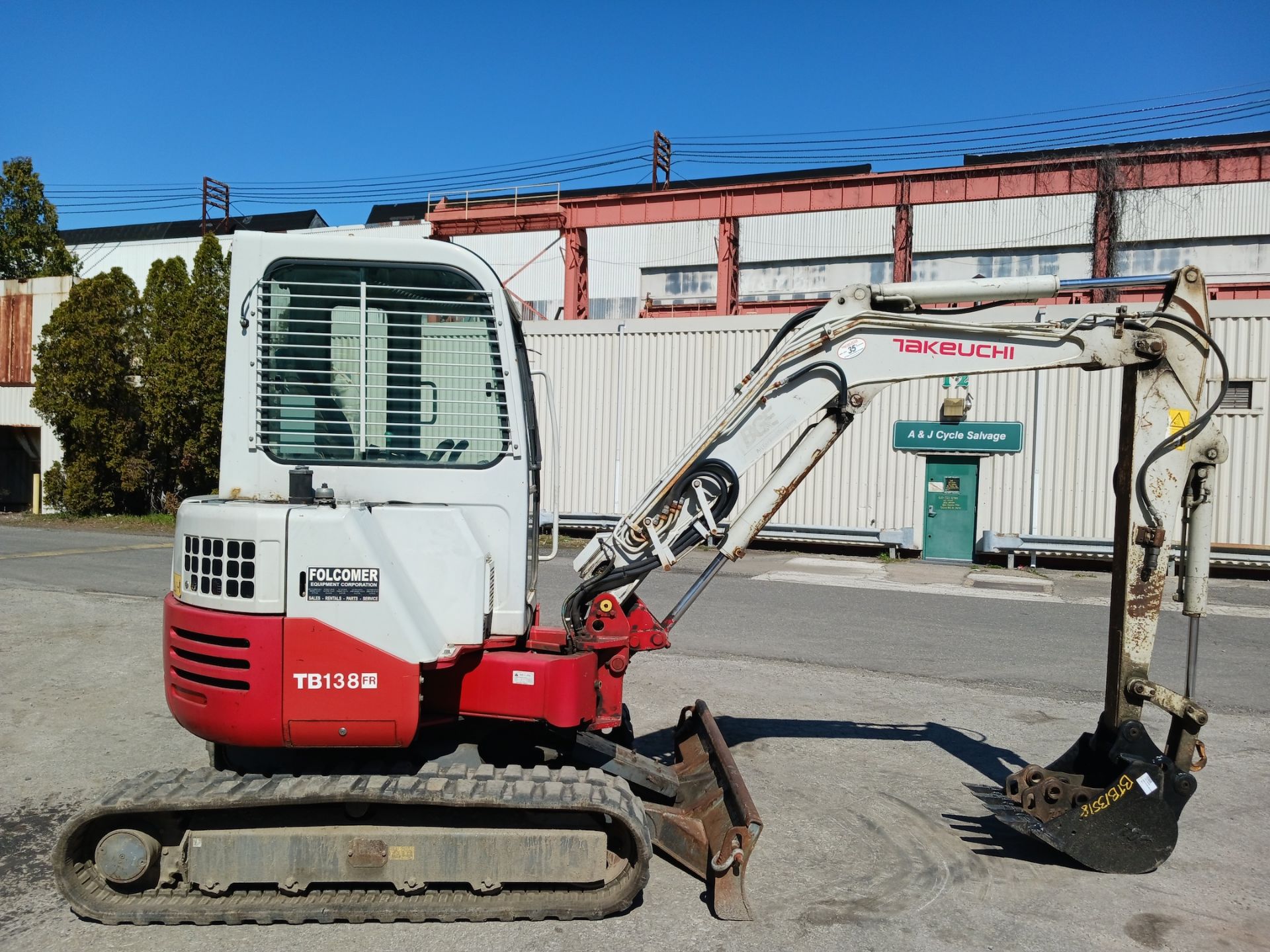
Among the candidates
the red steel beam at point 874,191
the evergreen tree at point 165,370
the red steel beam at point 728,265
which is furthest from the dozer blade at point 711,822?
the red steel beam at point 728,265

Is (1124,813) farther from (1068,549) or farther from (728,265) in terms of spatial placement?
(728,265)

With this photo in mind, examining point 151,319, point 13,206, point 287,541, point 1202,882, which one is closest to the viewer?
point 287,541

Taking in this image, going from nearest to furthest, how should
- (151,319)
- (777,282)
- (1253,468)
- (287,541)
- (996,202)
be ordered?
(287,541) → (1253,468) → (151,319) → (996,202) → (777,282)

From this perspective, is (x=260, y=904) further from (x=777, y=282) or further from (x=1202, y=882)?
(x=777, y=282)

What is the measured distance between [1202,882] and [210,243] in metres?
26.1

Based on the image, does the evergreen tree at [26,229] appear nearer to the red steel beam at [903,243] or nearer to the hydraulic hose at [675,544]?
the red steel beam at [903,243]

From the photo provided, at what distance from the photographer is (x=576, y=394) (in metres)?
21.5

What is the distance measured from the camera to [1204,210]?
87.2 ft

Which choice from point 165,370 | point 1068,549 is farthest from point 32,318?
point 1068,549

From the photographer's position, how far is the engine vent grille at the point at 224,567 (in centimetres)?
388

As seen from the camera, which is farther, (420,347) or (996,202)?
(996,202)

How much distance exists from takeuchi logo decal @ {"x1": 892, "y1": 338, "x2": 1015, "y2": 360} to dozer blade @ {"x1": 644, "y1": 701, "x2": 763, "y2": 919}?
91.3 inches

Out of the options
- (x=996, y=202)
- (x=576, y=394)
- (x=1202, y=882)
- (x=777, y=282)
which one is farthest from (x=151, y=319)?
(x=1202, y=882)

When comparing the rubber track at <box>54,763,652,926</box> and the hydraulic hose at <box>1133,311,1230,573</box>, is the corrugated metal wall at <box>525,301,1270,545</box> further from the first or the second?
the rubber track at <box>54,763,652,926</box>
